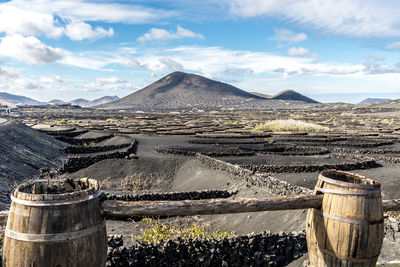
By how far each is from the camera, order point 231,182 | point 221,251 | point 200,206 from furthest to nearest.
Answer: point 231,182
point 221,251
point 200,206

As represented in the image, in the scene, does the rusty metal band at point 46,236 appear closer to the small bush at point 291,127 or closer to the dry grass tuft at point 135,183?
the dry grass tuft at point 135,183

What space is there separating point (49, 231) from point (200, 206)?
160 centimetres

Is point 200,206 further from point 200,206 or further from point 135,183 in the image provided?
point 135,183

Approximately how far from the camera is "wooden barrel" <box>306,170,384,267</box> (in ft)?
11.6

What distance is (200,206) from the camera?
385 centimetres

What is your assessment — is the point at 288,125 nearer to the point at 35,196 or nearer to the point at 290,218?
the point at 290,218

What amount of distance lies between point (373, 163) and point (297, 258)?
55.5 feet

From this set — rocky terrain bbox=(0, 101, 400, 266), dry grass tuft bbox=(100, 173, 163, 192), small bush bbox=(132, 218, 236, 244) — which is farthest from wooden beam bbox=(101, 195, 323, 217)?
dry grass tuft bbox=(100, 173, 163, 192)

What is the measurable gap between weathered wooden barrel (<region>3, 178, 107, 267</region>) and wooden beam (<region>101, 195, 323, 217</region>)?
40cm

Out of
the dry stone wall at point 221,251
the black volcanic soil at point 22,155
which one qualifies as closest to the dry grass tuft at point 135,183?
the black volcanic soil at point 22,155

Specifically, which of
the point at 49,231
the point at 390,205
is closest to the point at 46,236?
the point at 49,231

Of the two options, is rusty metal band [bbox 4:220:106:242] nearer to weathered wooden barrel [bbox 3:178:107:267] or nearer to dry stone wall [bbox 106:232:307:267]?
weathered wooden barrel [bbox 3:178:107:267]

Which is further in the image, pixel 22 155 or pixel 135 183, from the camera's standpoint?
pixel 22 155

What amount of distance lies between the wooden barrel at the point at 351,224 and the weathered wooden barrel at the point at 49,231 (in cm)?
249
